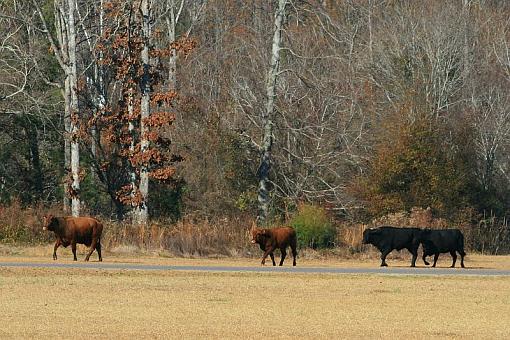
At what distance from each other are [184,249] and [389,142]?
16.7 metres

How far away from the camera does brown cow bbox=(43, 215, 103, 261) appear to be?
43625 millimetres

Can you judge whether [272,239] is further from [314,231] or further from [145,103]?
[145,103]

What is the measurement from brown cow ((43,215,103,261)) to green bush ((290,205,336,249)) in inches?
466

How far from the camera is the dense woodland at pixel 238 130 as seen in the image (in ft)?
189

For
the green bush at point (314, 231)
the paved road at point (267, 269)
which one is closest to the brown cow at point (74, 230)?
the paved road at point (267, 269)

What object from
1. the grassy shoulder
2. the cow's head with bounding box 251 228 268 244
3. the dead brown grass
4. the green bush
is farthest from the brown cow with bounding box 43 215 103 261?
the green bush

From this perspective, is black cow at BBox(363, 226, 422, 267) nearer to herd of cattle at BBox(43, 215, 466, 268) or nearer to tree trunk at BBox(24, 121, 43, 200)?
herd of cattle at BBox(43, 215, 466, 268)

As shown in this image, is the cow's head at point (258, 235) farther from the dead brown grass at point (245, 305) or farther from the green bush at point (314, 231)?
the green bush at point (314, 231)

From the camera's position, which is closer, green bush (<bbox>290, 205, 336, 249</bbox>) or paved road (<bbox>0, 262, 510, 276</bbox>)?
paved road (<bbox>0, 262, 510, 276</bbox>)

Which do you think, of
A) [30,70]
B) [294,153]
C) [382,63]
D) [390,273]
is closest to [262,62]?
[382,63]

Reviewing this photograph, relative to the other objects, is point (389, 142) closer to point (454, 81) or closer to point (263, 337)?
point (454, 81)

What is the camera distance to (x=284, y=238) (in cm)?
4512

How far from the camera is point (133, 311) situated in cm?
2742

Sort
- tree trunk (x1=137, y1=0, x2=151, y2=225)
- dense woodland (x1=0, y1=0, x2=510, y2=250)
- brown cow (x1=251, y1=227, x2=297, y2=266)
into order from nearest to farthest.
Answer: brown cow (x1=251, y1=227, x2=297, y2=266)
tree trunk (x1=137, y1=0, x2=151, y2=225)
dense woodland (x1=0, y1=0, x2=510, y2=250)
